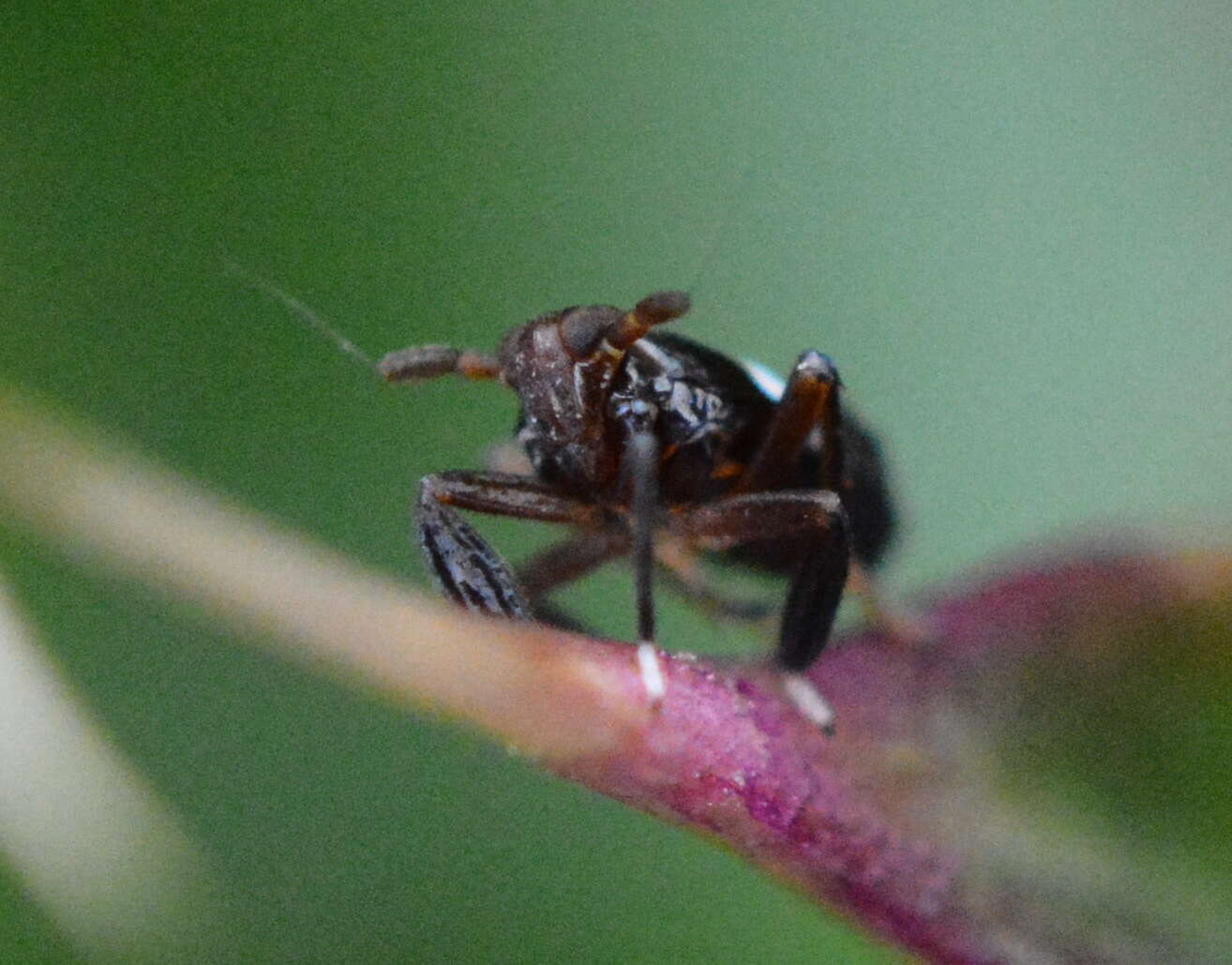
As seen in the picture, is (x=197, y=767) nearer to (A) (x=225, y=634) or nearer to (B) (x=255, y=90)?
(A) (x=225, y=634)

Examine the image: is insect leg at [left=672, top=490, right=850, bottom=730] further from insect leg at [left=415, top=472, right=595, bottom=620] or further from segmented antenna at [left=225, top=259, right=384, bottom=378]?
segmented antenna at [left=225, top=259, right=384, bottom=378]

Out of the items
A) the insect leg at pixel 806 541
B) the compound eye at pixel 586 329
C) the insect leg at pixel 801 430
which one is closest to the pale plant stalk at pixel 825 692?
the insect leg at pixel 806 541

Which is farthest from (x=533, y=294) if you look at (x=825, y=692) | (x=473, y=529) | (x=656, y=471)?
(x=825, y=692)

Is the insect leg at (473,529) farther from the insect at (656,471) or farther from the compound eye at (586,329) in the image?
the compound eye at (586,329)

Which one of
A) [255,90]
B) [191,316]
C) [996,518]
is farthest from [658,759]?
[996,518]

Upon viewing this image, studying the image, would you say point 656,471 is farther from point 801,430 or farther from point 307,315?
point 307,315
